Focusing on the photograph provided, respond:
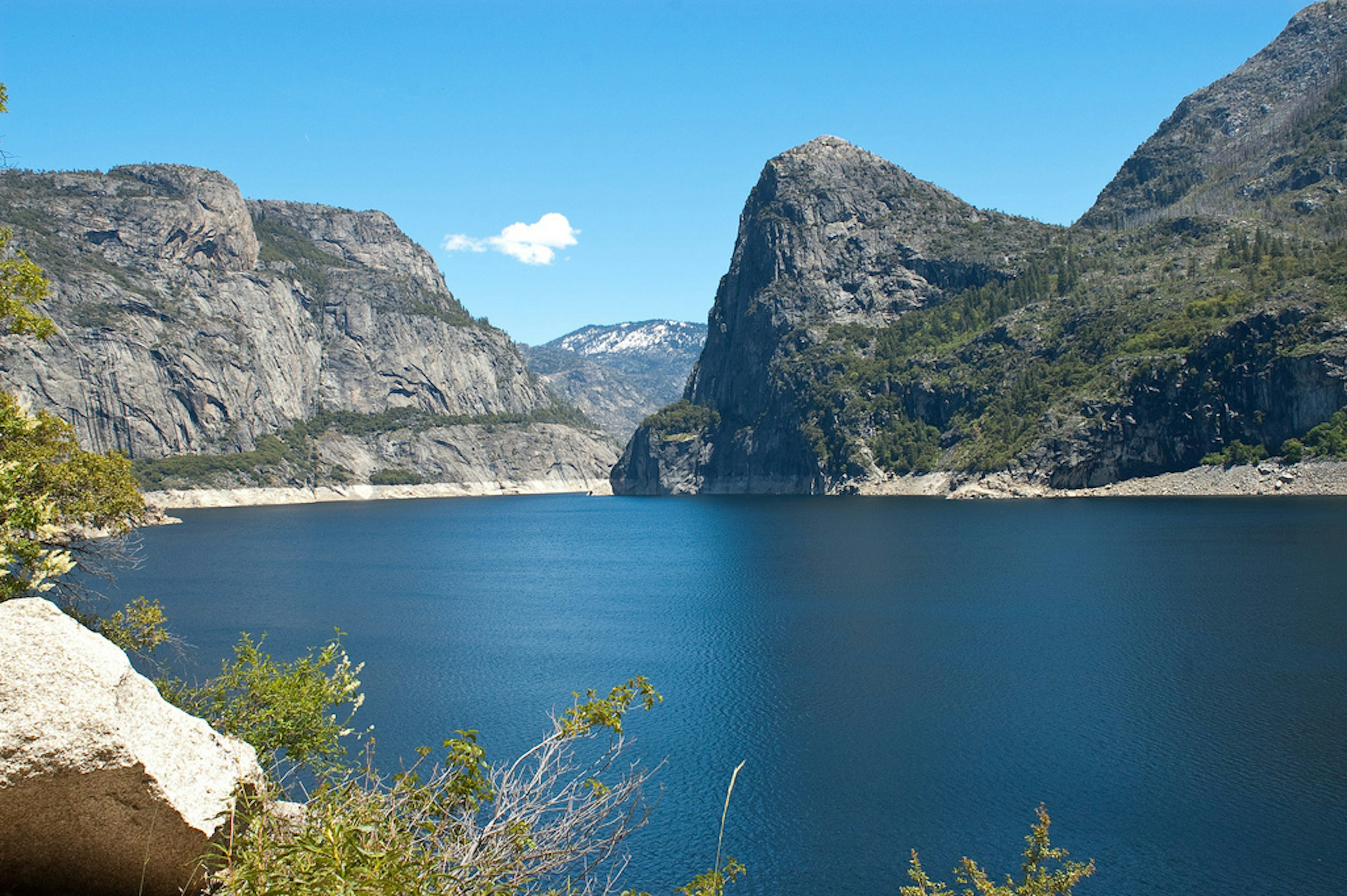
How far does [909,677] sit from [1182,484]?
129 metres

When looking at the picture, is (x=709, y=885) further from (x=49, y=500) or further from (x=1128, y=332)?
(x=1128, y=332)

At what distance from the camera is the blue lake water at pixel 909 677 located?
28.0m

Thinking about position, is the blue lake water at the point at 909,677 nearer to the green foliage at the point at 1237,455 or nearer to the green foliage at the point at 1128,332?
the green foliage at the point at 1237,455

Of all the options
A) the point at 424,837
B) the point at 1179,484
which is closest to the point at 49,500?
the point at 424,837

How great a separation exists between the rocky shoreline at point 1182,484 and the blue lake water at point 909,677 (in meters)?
36.7

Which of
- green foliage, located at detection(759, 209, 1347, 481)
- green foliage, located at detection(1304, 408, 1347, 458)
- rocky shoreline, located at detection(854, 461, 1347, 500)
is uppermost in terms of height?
green foliage, located at detection(759, 209, 1347, 481)

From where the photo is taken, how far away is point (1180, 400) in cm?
15800

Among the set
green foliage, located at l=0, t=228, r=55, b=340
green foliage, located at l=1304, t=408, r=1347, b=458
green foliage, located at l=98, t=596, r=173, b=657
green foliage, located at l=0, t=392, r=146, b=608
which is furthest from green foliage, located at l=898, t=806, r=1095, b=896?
green foliage, located at l=1304, t=408, r=1347, b=458

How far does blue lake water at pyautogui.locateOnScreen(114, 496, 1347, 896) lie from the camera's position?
91.8 ft

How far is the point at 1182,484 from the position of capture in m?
154

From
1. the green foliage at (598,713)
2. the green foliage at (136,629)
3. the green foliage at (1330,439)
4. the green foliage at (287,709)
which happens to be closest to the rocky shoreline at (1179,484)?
the green foliage at (1330,439)

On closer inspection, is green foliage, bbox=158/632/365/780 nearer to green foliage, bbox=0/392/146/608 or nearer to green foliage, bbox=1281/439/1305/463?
green foliage, bbox=0/392/146/608

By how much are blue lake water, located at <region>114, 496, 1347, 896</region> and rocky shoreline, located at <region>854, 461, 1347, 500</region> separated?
121 feet

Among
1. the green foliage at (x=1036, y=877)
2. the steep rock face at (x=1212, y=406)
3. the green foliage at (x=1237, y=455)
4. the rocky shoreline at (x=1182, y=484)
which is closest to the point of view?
the green foliage at (x=1036, y=877)
